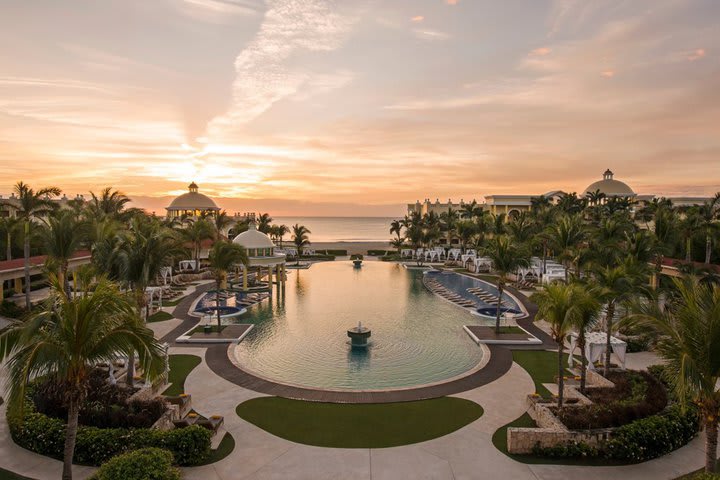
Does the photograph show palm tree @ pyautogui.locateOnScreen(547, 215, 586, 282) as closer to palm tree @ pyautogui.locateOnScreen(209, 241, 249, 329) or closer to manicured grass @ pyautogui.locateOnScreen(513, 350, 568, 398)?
manicured grass @ pyautogui.locateOnScreen(513, 350, 568, 398)

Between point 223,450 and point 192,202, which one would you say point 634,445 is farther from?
point 192,202

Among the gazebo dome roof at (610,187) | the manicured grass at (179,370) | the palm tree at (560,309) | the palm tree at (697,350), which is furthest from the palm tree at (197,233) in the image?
the gazebo dome roof at (610,187)

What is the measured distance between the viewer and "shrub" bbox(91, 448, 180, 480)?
8.87 m

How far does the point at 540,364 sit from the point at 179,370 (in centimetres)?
1586

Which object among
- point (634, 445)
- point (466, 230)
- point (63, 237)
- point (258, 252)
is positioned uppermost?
point (466, 230)

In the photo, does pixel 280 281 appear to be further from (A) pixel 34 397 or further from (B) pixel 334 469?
(B) pixel 334 469

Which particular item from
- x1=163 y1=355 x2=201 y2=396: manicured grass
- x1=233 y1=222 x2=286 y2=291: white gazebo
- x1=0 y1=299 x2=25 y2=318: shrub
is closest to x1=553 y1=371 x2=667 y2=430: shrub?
x1=163 y1=355 x2=201 y2=396: manicured grass

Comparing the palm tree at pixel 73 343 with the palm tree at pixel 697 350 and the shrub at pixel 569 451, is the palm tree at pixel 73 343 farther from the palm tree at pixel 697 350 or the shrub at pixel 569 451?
the palm tree at pixel 697 350

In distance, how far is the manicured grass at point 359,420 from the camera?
1247 cm

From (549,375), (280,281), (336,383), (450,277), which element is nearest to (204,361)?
(336,383)

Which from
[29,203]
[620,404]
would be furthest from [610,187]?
[29,203]

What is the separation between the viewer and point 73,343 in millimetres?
8328

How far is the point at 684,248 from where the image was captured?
1225 inches

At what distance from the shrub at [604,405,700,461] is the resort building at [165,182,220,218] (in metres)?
64.9
